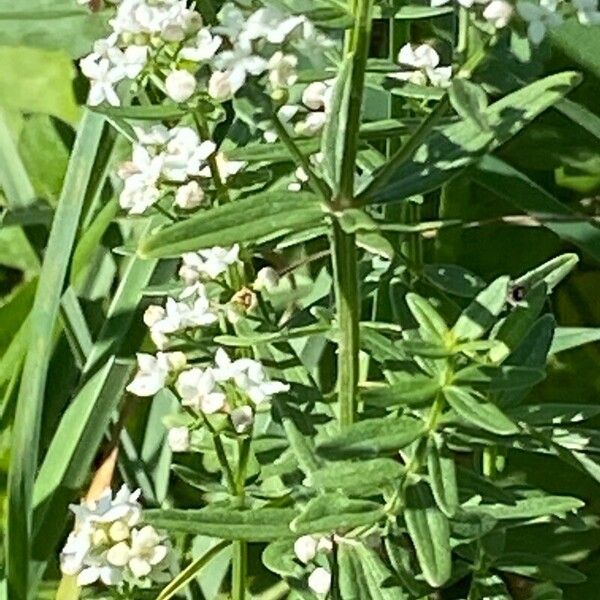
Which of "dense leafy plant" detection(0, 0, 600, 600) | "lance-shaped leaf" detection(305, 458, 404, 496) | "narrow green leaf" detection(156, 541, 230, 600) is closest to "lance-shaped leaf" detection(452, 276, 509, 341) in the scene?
"dense leafy plant" detection(0, 0, 600, 600)

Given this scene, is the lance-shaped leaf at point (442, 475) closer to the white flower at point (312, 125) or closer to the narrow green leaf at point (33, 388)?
the white flower at point (312, 125)

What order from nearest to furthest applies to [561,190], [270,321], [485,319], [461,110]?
[461,110]
[485,319]
[270,321]
[561,190]

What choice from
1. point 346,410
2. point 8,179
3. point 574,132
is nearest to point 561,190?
point 574,132

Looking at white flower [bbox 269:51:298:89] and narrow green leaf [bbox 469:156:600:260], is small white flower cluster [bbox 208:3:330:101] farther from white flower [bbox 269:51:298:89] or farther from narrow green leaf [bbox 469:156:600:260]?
narrow green leaf [bbox 469:156:600:260]

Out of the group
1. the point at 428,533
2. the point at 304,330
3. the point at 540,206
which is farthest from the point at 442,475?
the point at 540,206

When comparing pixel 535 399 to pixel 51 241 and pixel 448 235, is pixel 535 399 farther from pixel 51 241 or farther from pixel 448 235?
pixel 51 241

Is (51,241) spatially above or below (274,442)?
above
